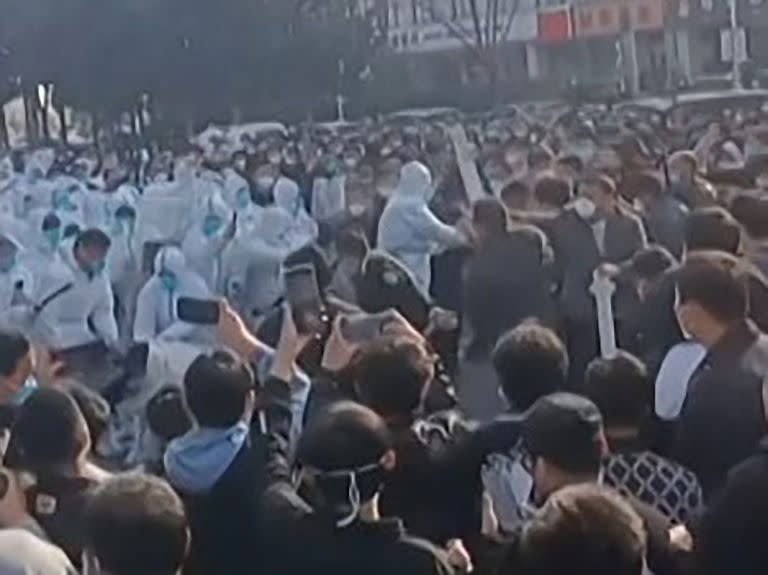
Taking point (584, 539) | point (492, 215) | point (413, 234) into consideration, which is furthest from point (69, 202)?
point (584, 539)

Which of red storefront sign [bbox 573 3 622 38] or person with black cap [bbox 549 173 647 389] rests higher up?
person with black cap [bbox 549 173 647 389]

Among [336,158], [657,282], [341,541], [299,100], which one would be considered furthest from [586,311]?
[299,100]

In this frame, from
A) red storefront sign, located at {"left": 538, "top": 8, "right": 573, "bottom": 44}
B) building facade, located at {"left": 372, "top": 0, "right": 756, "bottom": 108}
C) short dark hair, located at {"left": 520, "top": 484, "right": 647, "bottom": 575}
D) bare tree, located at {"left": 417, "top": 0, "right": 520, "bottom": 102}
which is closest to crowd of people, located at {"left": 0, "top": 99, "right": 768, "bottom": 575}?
short dark hair, located at {"left": 520, "top": 484, "right": 647, "bottom": 575}

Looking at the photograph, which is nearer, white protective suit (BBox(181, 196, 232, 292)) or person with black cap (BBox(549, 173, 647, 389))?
person with black cap (BBox(549, 173, 647, 389))

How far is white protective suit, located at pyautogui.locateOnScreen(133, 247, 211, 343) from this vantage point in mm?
10898

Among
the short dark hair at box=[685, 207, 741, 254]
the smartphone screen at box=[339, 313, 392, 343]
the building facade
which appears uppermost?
the short dark hair at box=[685, 207, 741, 254]

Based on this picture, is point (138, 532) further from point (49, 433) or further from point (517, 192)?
point (517, 192)

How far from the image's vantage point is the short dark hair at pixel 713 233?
8.17 metres

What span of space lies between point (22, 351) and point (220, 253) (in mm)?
7182

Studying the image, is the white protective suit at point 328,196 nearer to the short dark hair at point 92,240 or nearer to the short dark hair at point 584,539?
the short dark hair at point 92,240

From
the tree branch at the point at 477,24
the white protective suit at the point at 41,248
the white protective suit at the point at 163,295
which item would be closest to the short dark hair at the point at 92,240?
the white protective suit at the point at 163,295

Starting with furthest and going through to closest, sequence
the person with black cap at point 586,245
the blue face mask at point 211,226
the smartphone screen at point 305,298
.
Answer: the blue face mask at point 211,226, the person with black cap at point 586,245, the smartphone screen at point 305,298

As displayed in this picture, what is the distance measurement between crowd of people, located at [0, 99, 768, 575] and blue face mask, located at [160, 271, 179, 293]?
0.11 feet

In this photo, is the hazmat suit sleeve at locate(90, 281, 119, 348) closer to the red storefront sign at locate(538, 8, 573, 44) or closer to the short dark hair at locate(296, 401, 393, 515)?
the short dark hair at locate(296, 401, 393, 515)
